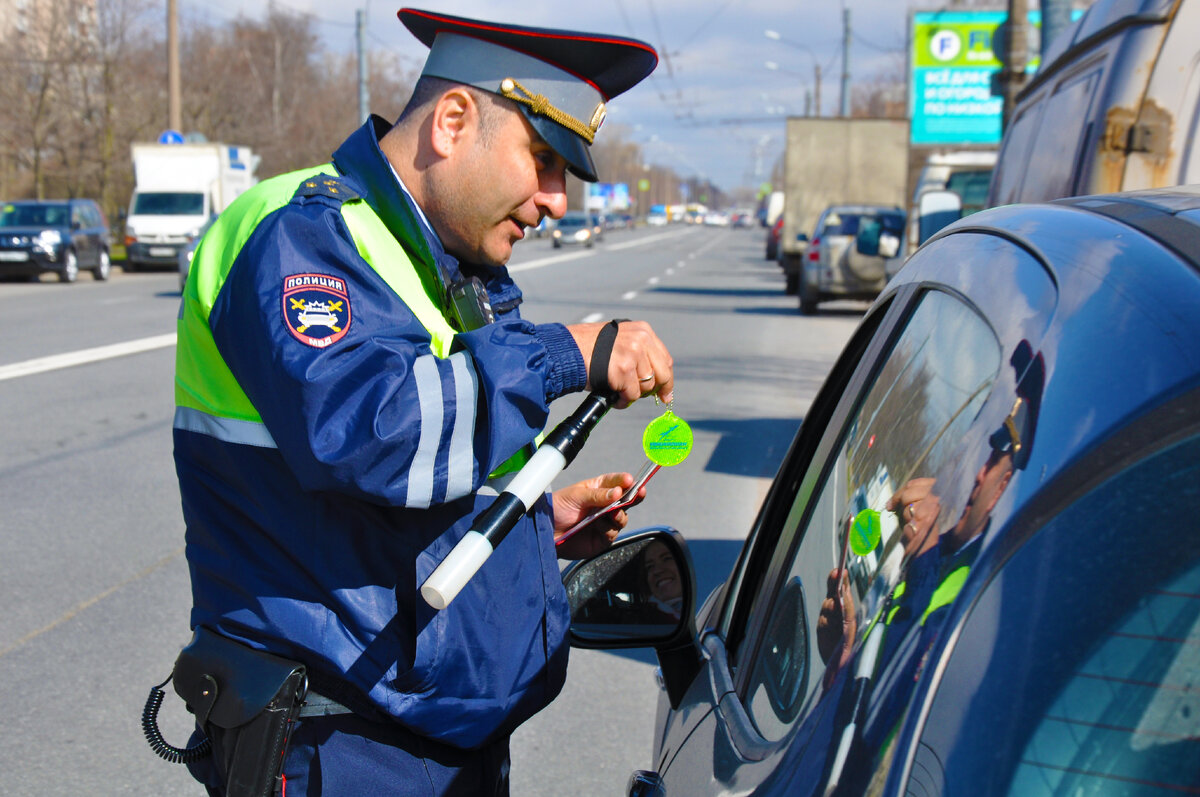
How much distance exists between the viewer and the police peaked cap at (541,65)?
1878 millimetres

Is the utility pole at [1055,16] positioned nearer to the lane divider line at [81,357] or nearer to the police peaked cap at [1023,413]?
the lane divider line at [81,357]

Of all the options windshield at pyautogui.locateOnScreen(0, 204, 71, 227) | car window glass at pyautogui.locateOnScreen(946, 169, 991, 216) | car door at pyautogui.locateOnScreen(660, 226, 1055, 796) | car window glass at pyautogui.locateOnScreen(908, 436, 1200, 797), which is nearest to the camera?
car window glass at pyautogui.locateOnScreen(908, 436, 1200, 797)

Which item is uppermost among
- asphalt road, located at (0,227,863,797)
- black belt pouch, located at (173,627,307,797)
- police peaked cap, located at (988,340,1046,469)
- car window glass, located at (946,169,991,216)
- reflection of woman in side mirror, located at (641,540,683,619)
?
car window glass, located at (946,169,991,216)

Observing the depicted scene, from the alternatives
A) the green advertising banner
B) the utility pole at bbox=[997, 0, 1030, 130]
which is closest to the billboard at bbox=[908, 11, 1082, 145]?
the green advertising banner

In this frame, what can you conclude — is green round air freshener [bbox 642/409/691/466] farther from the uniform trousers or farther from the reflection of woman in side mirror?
the uniform trousers

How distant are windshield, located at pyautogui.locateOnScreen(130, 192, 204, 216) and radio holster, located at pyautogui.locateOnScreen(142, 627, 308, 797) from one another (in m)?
30.0

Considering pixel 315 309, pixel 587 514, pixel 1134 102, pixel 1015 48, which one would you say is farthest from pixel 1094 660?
pixel 1015 48

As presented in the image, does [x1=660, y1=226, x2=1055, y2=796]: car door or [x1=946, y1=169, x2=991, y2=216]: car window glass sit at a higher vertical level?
[x1=946, y1=169, x2=991, y2=216]: car window glass

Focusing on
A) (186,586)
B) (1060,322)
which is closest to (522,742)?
(186,586)

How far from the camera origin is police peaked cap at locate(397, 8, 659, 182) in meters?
1.88

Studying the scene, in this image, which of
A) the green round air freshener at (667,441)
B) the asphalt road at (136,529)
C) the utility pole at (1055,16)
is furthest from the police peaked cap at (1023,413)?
the utility pole at (1055,16)

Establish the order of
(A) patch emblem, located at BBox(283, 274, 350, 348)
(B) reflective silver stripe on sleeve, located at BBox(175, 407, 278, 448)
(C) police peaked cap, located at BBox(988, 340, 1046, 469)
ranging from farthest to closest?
1. (B) reflective silver stripe on sleeve, located at BBox(175, 407, 278, 448)
2. (A) patch emblem, located at BBox(283, 274, 350, 348)
3. (C) police peaked cap, located at BBox(988, 340, 1046, 469)

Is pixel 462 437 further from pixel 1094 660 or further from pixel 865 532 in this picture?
pixel 1094 660

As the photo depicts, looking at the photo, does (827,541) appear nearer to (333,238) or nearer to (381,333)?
(381,333)
